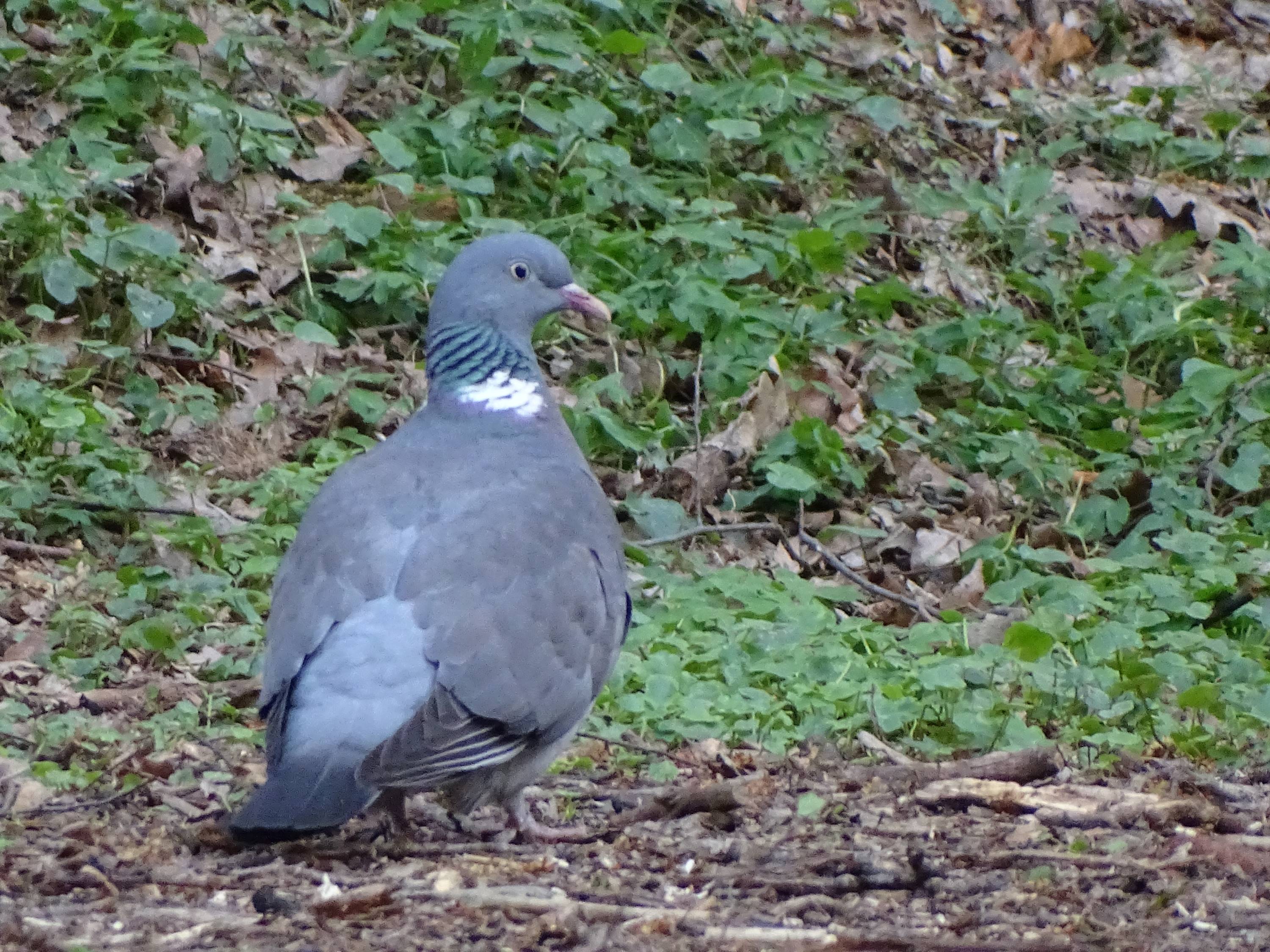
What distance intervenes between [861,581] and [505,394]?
246 cm

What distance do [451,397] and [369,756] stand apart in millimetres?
1363

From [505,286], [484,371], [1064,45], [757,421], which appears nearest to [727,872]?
[484,371]

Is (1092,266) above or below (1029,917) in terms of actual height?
below

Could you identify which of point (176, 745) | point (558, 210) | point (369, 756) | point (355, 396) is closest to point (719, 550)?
point (355, 396)

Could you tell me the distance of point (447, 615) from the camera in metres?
4.04

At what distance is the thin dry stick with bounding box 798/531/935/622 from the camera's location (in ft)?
22.0

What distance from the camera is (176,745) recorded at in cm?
487

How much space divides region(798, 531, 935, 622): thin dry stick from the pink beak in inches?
69.5

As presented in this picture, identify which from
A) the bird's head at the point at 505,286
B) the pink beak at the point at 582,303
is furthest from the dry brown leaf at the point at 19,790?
the pink beak at the point at 582,303

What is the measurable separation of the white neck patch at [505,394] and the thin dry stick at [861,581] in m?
2.20

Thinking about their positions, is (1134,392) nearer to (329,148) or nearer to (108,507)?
(329,148)

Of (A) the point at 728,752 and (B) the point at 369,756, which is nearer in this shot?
(B) the point at 369,756

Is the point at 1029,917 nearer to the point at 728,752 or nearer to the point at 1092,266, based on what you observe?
the point at 728,752

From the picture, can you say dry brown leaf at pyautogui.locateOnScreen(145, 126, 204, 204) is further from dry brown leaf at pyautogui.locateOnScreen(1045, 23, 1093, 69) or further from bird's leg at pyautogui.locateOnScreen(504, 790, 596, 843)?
dry brown leaf at pyautogui.locateOnScreen(1045, 23, 1093, 69)
